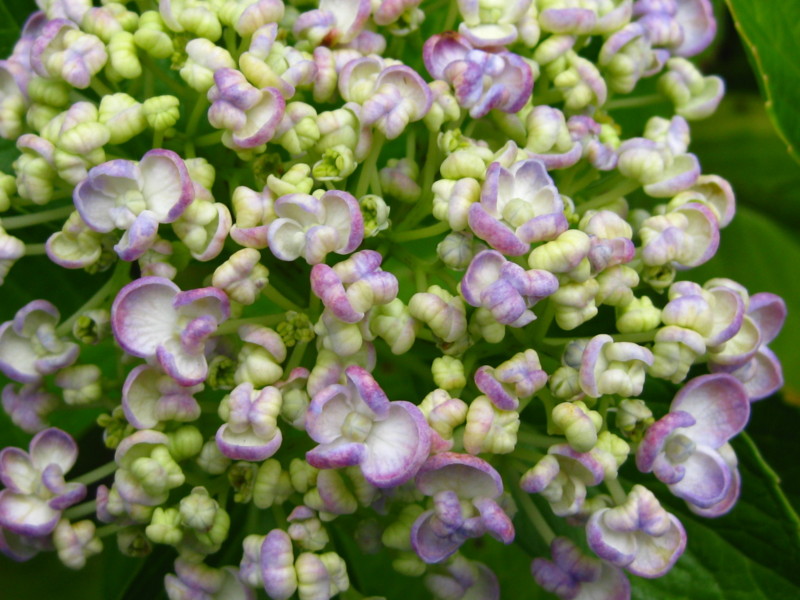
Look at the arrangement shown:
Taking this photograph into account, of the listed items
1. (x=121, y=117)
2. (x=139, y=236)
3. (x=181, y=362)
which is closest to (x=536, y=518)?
(x=181, y=362)

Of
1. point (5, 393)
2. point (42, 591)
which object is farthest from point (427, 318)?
point (42, 591)

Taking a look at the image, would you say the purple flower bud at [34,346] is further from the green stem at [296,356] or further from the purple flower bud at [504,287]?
the purple flower bud at [504,287]

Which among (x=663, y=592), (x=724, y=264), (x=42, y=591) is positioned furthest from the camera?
(x=724, y=264)

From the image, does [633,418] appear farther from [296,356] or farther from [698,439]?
[296,356]

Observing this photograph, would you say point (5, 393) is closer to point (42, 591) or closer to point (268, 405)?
point (268, 405)

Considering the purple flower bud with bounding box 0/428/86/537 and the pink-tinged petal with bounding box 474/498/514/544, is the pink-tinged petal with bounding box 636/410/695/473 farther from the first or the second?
the purple flower bud with bounding box 0/428/86/537

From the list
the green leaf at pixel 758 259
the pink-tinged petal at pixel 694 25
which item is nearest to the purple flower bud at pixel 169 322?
the pink-tinged petal at pixel 694 25

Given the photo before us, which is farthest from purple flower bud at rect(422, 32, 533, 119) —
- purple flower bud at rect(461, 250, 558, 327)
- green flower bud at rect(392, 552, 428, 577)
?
green flower bud at rect(392, 552, 428, 577)
